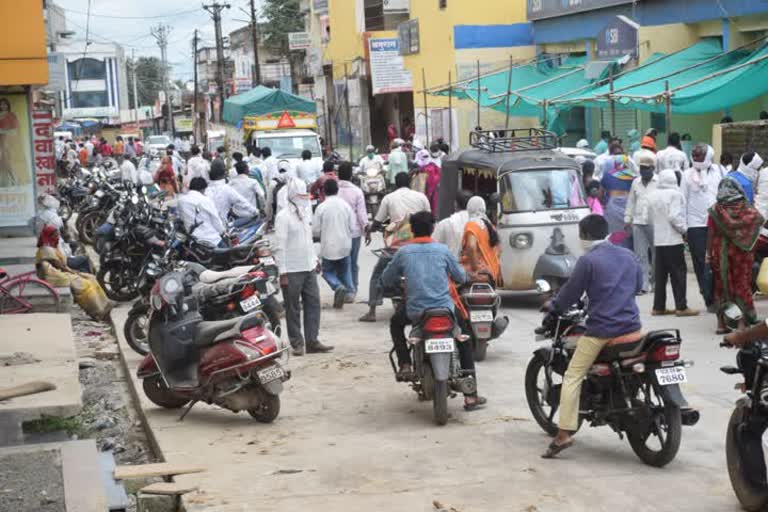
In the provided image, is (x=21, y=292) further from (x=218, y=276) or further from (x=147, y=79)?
(x=147, y=79)

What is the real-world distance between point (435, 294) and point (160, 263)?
5.84 metres

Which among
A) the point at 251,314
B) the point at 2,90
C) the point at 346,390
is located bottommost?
the point at 346,390

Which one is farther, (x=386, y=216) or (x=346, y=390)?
(x=386, y=216)

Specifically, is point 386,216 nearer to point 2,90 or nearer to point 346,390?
point 346,390

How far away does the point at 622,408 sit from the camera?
770cm

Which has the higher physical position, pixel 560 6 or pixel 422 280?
pixel 560 6

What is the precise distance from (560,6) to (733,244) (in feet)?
71.4

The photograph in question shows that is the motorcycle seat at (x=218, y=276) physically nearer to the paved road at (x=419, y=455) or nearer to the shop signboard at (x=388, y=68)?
the paved road at (x=419, y=455)

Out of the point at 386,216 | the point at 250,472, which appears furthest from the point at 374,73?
the point at 250,472

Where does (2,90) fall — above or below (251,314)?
above

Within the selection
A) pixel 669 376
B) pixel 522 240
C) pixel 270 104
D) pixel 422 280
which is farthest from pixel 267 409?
pixel 270 104

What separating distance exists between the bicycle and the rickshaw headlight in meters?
5.48

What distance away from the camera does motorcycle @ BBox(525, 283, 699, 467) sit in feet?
24.1

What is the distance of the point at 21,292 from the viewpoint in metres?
14.3
